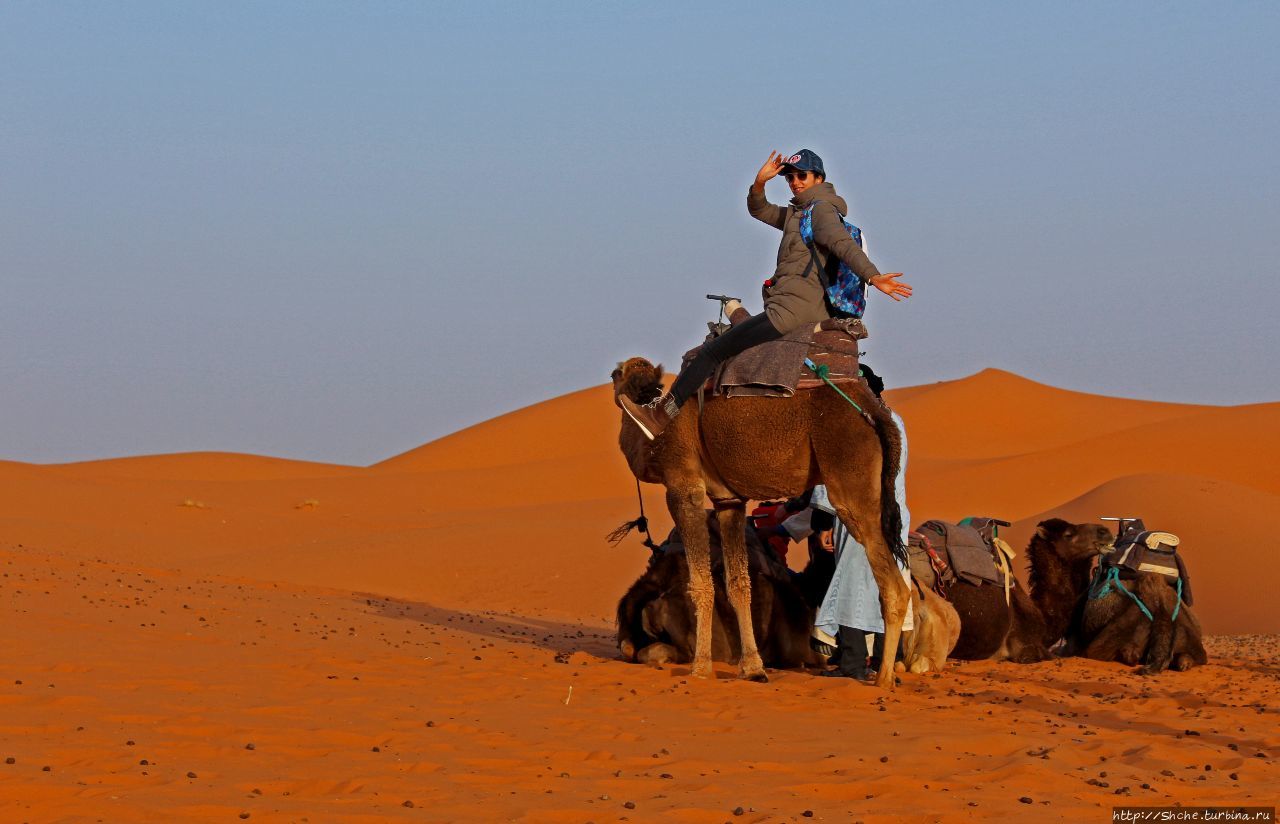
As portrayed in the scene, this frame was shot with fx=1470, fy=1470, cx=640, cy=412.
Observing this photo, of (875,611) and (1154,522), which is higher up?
(1154,522)

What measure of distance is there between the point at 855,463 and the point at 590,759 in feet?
10.8

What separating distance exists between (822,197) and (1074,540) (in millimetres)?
4432

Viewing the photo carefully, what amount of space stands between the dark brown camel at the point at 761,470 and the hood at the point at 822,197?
1.19 metres

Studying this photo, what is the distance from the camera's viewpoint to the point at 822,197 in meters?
9.59

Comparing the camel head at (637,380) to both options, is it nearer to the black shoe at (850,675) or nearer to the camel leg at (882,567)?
the camel leg at (882,567)

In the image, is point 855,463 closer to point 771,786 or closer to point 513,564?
point 771,786

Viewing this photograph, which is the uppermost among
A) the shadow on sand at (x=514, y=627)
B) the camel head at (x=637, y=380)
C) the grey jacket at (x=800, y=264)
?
the grey jacket at (x=800, y=264)

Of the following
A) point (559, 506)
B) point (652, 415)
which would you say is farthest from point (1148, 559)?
point (559, 506)

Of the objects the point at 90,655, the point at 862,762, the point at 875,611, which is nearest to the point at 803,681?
the point at 875,611

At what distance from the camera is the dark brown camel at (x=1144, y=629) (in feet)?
37.9

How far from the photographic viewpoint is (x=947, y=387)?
201 feet

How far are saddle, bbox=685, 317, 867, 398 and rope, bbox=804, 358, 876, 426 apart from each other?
1 cm

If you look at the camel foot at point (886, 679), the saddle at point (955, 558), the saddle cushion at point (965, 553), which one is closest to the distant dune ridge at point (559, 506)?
the saddle at point (955, 558)

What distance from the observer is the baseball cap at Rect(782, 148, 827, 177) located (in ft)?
31.9
